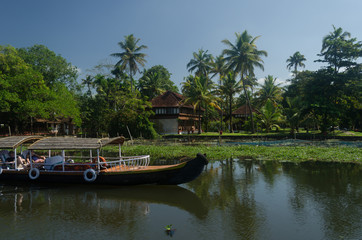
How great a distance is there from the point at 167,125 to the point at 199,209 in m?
35.5

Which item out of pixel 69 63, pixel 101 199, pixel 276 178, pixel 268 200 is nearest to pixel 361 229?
pixel 268 200

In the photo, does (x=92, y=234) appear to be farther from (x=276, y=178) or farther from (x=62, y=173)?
(x=276, y=178)

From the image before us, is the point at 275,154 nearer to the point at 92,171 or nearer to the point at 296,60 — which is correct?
the point at 92,171

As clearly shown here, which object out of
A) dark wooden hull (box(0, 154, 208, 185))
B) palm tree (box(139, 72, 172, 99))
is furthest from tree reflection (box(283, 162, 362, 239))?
palm tree (box(139, 72, 172, 99))

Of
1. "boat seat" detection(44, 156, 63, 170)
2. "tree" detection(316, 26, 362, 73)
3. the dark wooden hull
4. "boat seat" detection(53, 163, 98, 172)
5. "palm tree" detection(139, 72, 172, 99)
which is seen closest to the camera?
the dark wooden hull

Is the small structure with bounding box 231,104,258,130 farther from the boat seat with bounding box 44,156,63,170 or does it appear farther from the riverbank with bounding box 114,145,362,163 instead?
the boat seat with bounding box 44,156,63,170

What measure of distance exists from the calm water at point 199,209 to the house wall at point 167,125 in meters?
30.1

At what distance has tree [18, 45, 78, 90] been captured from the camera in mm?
41656

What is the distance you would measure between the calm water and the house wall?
30066mm

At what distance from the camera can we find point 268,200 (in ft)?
34.9

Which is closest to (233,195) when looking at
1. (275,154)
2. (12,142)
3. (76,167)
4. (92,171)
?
(92,171)

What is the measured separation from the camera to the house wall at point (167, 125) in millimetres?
44625

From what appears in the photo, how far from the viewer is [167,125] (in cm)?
4506

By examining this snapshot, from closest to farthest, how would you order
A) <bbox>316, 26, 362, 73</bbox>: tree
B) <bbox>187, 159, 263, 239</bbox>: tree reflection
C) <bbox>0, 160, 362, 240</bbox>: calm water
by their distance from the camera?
<bbox>0, 160, 362, 240</bbox>: calm water
<bbox>187, 159, 263, 239</bbox>: tree reflection
<bbox>316, 26, 362, 73</bbox>: tree
